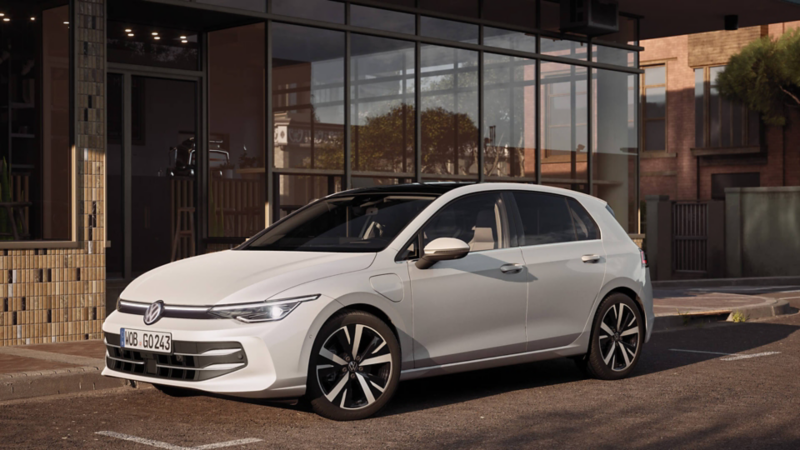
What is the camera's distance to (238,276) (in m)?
6.67

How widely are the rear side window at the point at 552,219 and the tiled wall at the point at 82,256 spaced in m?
4.79

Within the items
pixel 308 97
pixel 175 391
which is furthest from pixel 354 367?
pixel 308 97

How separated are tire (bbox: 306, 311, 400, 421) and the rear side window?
171 centimetres

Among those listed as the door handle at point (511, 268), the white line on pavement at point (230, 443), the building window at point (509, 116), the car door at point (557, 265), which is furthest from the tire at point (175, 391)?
the building window at point (509, 116)

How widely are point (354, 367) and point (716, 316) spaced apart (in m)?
8.57

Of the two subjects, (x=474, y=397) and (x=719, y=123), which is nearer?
(x=474, y=397)

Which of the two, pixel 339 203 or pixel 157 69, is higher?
pixel 157 69

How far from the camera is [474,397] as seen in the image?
7.72 m

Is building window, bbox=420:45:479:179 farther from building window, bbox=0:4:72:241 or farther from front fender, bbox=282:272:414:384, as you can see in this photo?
front fender, bbox=282:272:414:384

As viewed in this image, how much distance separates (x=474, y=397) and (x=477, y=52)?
8.26 meters

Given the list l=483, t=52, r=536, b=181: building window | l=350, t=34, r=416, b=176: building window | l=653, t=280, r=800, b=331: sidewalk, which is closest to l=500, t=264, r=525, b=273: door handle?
l=653, t=280, r=800, b=331: sidewalk

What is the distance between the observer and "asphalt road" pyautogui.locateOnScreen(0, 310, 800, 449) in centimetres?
613

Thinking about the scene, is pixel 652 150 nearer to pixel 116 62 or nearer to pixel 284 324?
pixel 116 62

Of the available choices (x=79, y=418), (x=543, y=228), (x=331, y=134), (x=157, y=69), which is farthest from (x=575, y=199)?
(x=157, y=69)
